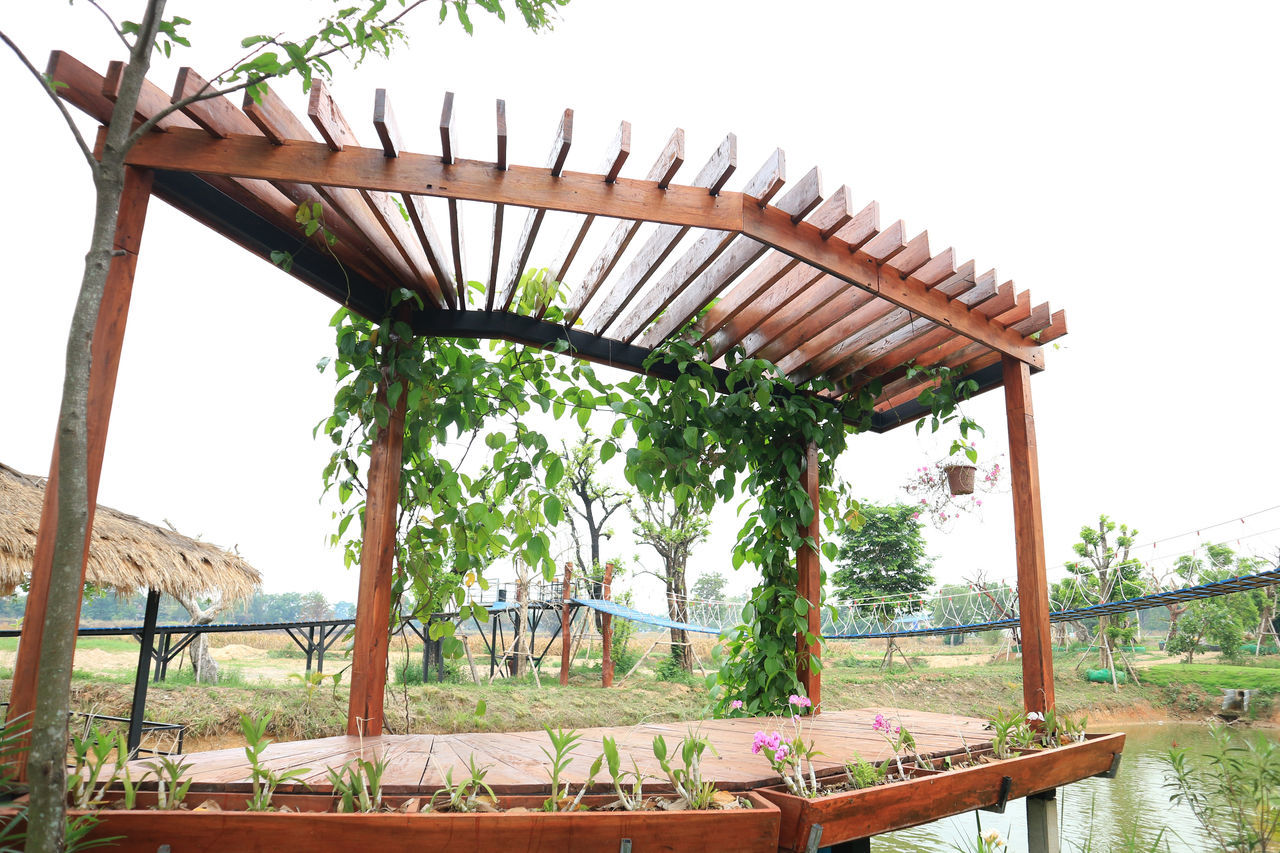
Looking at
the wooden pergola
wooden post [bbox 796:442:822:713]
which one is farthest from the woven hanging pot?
wooden post [bbox 796:442:822:713]

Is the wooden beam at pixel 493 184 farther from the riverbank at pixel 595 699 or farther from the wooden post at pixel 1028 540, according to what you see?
the riverbank at pixel 595 699

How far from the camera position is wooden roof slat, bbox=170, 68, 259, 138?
1.67m

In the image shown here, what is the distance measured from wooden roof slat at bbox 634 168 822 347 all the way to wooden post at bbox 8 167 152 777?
1.66 meters

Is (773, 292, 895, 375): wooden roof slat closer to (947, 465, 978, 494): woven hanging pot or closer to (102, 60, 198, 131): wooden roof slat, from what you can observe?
(947, 465, 978, 494): woven hanging pot

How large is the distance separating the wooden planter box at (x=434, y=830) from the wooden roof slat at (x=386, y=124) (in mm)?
1540

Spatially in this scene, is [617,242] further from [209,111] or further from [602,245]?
[209,111]

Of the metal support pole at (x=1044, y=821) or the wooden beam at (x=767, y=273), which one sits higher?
the wooden beam at (x=767, y=273)

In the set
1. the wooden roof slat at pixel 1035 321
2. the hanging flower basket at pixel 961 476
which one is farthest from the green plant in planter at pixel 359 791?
the hanging flower basket at pixel 961 476

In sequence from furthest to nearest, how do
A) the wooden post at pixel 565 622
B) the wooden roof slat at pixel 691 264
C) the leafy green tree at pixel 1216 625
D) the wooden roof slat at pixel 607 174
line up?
the leafy green tree at pixel 1216 625
the wooden post at pixel 565 622
the wooden roof slat at pixel 691 264
the wooden roof slat at pixel 607 174

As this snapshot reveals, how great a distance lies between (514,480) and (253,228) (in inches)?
48.6

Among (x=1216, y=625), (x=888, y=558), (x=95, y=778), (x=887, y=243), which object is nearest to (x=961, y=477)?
(x=887, y=243)

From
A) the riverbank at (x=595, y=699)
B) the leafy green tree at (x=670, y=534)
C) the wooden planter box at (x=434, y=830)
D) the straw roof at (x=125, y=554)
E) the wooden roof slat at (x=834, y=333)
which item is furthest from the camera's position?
the leafy green tree at (x=670, y=534)

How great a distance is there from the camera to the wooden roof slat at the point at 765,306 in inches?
103

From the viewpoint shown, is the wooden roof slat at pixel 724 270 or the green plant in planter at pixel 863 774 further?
the wooden roof slat at pixel 724 270
